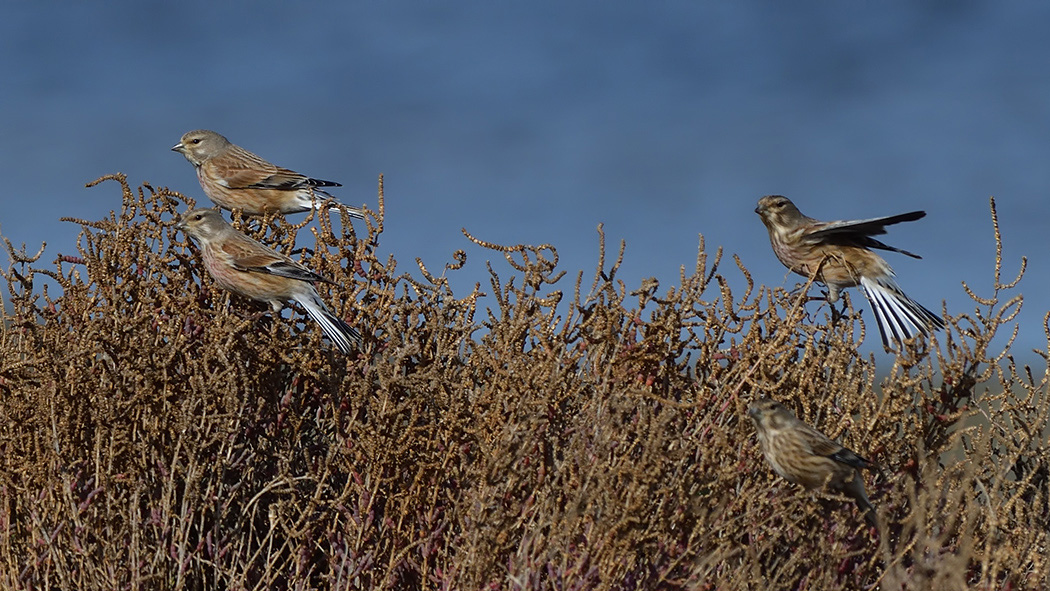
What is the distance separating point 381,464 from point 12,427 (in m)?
1.92

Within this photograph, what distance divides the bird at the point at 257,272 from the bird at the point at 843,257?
2.74m

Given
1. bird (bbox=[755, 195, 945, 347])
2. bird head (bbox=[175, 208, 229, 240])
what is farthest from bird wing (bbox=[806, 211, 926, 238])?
bird head (bbox=[175, 208, 229, 240])

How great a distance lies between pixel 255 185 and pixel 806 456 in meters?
4.40

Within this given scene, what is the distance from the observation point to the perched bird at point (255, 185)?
7.09 metres

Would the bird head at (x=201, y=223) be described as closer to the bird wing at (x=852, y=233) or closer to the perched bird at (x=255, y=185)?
the perched bird at (x=255, y=185)

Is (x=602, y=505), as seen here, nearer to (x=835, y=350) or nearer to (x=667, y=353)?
(x=667, y=353)

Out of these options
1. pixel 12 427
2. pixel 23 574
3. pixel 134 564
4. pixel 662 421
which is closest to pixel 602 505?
pixel 662 421

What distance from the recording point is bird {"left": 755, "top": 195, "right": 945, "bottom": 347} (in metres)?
6.02

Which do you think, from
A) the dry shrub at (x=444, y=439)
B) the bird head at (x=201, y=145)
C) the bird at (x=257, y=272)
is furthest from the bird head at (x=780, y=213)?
the bird head at (x=201, y=145)

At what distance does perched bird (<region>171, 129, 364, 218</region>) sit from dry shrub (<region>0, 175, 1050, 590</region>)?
1614 mm

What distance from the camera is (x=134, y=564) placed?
14.1 feet

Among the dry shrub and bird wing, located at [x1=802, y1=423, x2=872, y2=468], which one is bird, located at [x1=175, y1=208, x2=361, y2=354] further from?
bird wing, located at [x1=802, y1=423, x2=872, y2=468]

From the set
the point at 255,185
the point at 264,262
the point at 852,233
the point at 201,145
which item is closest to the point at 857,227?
the point at 852,233

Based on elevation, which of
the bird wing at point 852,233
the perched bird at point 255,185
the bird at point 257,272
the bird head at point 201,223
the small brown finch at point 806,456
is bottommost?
the small brown finch at point 806,456
